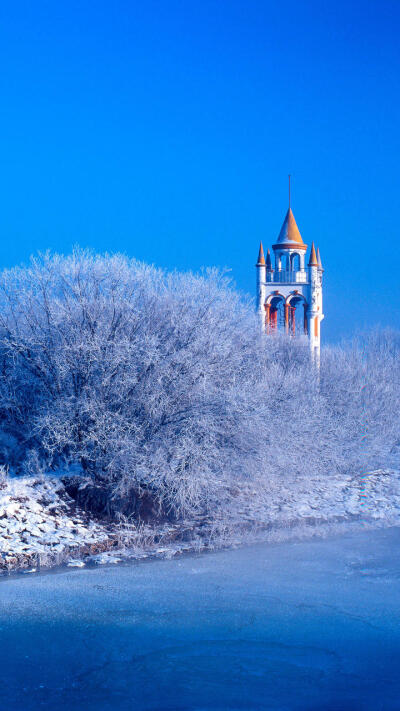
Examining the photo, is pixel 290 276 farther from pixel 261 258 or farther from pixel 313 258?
pixel 261 258

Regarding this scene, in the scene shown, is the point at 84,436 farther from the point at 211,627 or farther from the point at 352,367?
the point at 352,367

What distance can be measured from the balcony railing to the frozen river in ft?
91.8

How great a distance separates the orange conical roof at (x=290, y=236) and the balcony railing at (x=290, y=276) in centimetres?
149

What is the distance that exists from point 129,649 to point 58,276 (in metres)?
10.8

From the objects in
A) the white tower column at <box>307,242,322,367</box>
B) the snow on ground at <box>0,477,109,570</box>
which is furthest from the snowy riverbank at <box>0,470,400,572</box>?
the white tower column at <box>307,242,322,367</box>

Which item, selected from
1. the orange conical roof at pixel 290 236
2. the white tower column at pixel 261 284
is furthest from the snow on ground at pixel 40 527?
the orange conical roof at pixel 290 236

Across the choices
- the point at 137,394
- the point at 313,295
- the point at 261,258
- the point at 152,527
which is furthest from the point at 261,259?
the point at 152,527

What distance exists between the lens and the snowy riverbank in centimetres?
1273

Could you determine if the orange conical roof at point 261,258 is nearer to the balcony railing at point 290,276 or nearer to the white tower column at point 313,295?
the balcony railing at point 290,276

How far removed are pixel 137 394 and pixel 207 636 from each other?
7566 mm

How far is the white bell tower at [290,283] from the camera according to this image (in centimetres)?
3844

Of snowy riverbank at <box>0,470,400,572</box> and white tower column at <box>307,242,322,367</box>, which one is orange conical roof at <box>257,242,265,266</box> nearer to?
white tower column at <box>307,242,322,367</box>

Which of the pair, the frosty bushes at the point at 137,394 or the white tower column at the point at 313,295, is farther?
the white tower column at the point at 313,295

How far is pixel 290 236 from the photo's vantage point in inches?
1527
